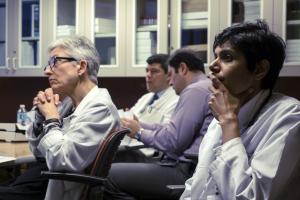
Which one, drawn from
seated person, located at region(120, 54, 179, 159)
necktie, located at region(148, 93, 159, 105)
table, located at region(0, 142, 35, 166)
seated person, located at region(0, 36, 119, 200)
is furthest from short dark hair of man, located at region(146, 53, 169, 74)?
seated person, located at region(0, 36, 119, 200)

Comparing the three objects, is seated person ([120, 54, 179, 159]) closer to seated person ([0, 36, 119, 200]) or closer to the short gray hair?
seated person ([0, 36, 119, 200])

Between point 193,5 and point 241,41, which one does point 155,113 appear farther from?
point 241,41

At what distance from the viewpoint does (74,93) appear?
2.13 metres

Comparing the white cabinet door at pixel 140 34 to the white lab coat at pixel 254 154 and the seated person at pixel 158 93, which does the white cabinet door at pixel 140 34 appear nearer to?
the seated person at pixel 158 93

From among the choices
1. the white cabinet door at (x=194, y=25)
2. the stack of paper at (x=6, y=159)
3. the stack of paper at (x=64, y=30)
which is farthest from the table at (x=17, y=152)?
the white cabinet door at (x=194, y=25)

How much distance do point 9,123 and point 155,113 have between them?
5.83ft

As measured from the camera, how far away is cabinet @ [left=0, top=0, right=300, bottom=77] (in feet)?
10.3

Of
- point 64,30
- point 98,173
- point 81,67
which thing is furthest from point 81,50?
point 64,30

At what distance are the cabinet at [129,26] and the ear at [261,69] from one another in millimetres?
1737

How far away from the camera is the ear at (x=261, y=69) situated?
1442 mm

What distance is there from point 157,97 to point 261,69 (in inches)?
90.8

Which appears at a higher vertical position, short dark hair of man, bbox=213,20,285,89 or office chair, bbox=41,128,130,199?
short dark hair of man, bbox=213,20,285,89

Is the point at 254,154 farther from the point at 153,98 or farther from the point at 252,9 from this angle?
the point at 153,98

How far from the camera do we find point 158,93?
3.72 meters
